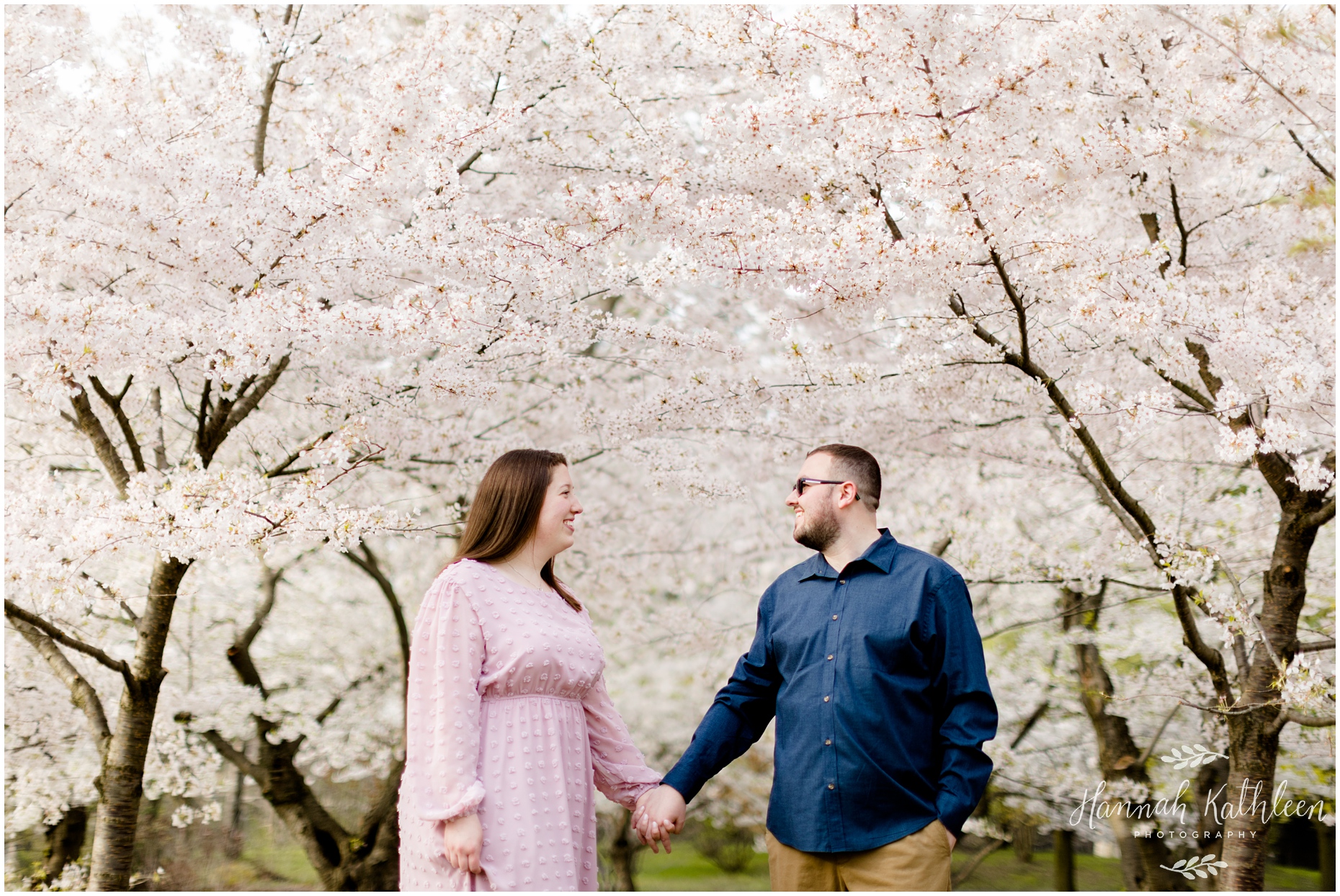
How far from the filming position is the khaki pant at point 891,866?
2.35m

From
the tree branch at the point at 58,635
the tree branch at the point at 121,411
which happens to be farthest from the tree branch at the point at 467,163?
the tree branch at the point at 58,635

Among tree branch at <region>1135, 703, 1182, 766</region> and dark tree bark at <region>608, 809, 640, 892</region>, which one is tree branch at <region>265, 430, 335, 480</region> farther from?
tree branch at <region>1135, 703, 1182, 766</region>

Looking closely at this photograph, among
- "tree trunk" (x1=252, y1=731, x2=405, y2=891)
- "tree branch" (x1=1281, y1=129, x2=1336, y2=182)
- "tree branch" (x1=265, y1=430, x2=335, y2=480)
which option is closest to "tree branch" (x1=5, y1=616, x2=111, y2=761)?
"tree branch" (x1=265, y1=430, x2=335, y2=480)

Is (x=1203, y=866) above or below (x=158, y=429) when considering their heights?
below

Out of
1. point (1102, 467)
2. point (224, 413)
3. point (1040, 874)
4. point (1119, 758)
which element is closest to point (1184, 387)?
point (1102, 467)

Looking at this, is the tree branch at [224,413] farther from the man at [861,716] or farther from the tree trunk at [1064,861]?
the tree trunk at [1064,861]

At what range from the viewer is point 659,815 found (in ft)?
8.66

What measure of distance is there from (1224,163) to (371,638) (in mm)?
7666

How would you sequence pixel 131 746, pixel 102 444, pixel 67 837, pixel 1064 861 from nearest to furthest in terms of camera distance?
pixel 131 746, pixel 102 444, pixel 67 837, pixel 1064 861

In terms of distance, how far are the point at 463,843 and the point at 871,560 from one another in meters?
1.27

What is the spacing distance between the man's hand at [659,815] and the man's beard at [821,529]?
80cm

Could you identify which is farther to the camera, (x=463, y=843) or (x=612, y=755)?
(x=612, y=755)

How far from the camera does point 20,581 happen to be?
392cm

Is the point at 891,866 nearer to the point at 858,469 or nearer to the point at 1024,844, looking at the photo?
the point at 858,469
